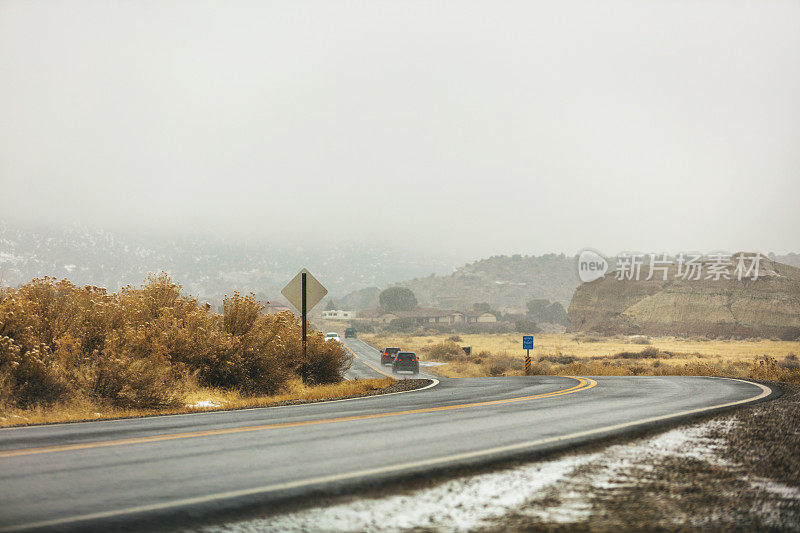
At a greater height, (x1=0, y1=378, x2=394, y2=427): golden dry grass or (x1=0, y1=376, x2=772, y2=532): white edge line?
(x1=0, y1=376, x2=772, y2=532): white edge line

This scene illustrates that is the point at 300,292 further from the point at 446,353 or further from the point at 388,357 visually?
the point at 446,353

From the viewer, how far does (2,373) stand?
12430 millimetres

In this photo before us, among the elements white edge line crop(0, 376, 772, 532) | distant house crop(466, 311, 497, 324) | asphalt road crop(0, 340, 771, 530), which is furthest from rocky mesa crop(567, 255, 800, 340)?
white edge line crop(0, 376, 772, 532)

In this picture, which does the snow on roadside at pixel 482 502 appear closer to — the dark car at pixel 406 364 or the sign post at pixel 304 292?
the sign post at pixel 304 292

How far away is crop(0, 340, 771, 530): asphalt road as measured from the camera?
557 centimetres

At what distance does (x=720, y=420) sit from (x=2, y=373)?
→ 524 inches

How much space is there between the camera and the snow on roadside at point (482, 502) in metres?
5.13

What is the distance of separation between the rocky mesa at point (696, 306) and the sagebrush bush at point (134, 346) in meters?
105

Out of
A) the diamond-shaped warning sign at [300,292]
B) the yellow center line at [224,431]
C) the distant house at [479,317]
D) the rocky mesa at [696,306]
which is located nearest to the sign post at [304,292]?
the diamond-shaped warning sign at [300,292]

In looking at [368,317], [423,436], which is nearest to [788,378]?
[423,436]

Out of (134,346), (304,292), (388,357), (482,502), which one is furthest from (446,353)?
(482,502)

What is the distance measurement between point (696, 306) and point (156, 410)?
118 m

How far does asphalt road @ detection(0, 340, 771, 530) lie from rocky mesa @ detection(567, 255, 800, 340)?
108m

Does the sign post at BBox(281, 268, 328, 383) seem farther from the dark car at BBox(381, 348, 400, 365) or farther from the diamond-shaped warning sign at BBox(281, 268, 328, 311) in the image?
the dark car at BBox(381, 348, 400, 365)
